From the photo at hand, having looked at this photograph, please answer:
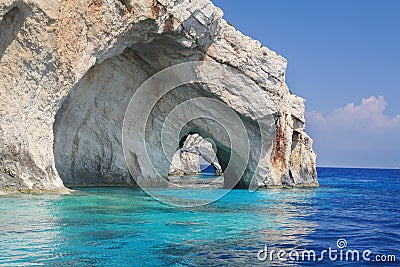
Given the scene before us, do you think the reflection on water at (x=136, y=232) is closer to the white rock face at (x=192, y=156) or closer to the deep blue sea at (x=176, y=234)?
the deep blue sea at (x=176, y=234)

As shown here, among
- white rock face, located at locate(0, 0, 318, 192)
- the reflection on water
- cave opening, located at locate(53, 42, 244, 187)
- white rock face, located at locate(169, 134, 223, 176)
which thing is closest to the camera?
the reflection on water

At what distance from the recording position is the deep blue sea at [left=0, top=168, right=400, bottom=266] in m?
7.81

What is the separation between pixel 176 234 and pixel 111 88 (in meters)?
15.3

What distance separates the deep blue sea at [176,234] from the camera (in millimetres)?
7812

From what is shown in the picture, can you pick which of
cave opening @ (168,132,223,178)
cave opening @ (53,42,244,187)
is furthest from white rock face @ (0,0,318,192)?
cave opening @ (168,132,223,178)

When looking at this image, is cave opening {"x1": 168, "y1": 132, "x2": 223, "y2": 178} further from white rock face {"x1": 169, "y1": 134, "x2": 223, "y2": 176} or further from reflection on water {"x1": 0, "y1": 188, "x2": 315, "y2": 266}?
reflection on water {"x1": 0, "y1": 188, "x2": 315, "y2": 266}

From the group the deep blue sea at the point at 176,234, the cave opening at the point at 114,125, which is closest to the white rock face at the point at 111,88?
the cave opening at the point at 114,125

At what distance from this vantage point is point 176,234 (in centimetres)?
1003

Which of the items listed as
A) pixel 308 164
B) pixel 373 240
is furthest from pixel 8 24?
pixel 308 164

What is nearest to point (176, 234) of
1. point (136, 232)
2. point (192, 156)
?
point (136, 232)

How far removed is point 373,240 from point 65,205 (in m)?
8.93

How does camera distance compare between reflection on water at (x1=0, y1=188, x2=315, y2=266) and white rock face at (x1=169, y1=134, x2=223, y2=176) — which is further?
white rock face at (x1=169, y1=134, x2=223, y2=176)

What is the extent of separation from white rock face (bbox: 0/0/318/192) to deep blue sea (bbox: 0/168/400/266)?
3253mm

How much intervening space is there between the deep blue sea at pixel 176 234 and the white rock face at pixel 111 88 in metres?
3.25
